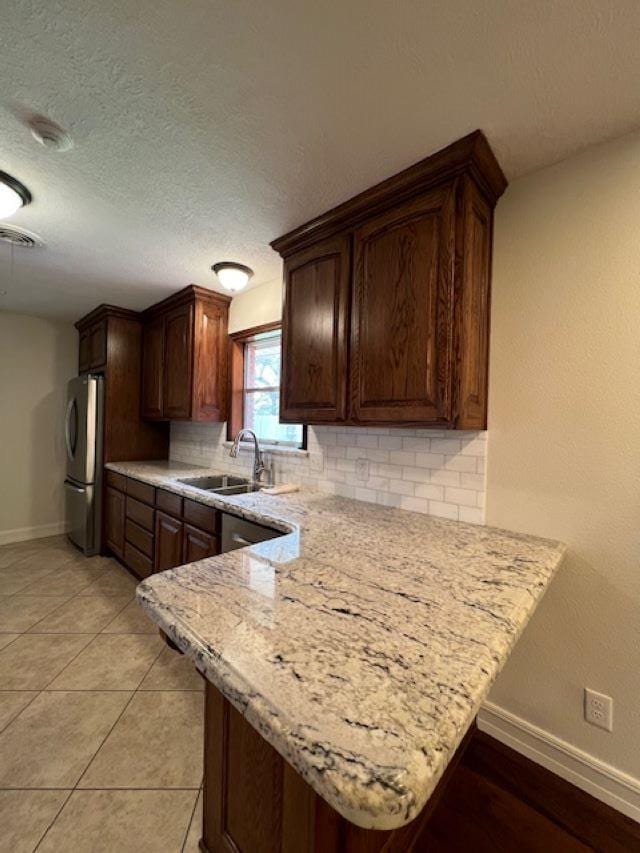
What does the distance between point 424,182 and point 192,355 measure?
208cm

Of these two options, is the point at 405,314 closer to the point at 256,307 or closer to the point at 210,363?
the point at 256,307

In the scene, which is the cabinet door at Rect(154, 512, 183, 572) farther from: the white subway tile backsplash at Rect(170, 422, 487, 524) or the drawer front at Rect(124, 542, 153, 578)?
the white subway tile backsplash at Rect(170, 422, 487, 524)

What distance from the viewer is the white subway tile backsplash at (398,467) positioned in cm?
160

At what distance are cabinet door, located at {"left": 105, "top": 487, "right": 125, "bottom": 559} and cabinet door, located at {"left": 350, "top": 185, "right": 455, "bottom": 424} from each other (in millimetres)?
2500

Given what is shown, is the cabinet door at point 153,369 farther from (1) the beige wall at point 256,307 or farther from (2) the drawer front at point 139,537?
(2) the drawer front at point 139,537

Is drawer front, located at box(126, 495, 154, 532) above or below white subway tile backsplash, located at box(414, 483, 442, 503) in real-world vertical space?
below

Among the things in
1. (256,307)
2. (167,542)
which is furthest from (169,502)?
(256,307)

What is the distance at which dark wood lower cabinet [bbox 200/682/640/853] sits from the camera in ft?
2.30

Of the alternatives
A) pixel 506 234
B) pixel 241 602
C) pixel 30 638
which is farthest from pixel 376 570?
pixel 30 638

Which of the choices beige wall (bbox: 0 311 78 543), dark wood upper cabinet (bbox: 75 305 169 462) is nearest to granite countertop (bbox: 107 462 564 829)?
dark wood upper cabinet (bbox: 75 305 169 462)

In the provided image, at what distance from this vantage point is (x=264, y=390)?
2908mm

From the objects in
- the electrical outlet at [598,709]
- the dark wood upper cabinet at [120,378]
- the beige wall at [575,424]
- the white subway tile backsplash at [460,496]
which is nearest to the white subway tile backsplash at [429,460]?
the white subway tile backsplash at [460,496]

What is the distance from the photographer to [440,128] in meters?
1.22

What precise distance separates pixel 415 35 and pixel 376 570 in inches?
57.3
